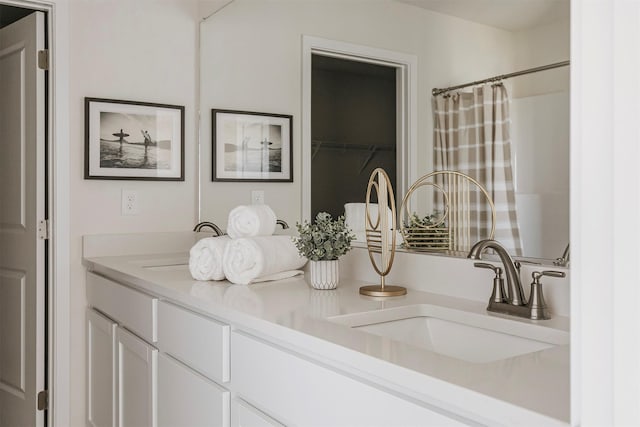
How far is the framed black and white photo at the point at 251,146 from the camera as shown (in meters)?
2.14

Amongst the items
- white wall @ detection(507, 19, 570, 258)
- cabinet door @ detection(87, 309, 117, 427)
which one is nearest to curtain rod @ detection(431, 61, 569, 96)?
white wall @ detection(507, 19, 570, 258)

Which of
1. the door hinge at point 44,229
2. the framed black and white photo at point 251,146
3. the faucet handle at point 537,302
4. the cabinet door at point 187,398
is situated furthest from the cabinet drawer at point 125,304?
the faucet handle at point 537,302

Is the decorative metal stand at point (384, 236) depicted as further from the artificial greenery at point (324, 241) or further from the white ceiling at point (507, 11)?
the white ceiling at point (507, 11)

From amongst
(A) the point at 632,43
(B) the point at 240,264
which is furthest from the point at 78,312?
(A) the point at 632,43

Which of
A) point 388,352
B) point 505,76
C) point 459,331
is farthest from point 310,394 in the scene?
point 505,76

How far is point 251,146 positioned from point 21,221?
39.4 inches

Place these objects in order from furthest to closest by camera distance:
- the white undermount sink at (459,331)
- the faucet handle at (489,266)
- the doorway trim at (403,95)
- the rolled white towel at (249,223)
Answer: the rolled white towel at (249,223)
the doorway trim at (403,95)
the faucet handle at (489,266)
the white undermount sink at (459,331)

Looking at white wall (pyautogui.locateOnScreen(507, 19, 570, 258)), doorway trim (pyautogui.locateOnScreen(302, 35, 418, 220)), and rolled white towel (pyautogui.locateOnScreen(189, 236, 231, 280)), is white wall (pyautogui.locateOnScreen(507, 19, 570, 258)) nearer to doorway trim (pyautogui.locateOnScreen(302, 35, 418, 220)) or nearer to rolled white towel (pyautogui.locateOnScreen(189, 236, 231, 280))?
doorway trim (pyautogui.locateOnScreen(302, 35, 418, 220))

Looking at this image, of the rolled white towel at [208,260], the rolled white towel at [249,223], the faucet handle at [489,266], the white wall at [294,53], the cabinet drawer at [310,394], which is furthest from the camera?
the rolled white towel at [249,223]

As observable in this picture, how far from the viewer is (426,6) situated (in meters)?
1.55

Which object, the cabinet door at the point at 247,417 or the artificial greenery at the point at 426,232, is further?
the artificial greenery at the point at 426,232

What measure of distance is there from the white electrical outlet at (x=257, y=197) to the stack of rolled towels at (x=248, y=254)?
15.6 inches

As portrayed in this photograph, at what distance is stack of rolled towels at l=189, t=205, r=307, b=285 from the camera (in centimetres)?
166

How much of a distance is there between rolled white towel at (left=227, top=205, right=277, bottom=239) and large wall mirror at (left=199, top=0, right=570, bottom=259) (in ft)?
0.66
